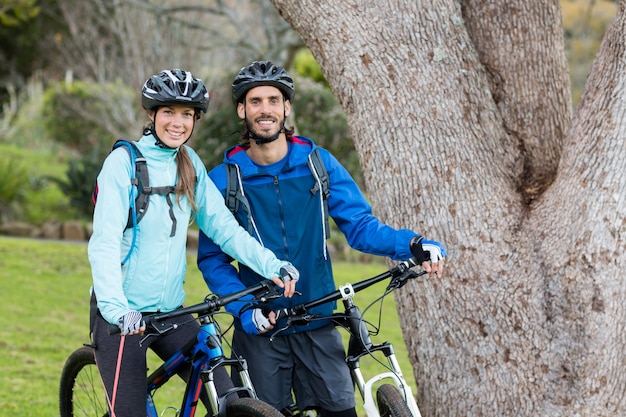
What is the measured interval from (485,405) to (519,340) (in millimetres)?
384

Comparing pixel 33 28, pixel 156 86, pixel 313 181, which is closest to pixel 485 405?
pixel 313 181

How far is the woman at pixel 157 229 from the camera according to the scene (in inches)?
140

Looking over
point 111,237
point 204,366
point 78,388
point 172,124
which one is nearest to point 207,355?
point 204,366

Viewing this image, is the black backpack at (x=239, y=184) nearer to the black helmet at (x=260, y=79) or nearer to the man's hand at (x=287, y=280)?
the black helmet at (x=260, y=79)

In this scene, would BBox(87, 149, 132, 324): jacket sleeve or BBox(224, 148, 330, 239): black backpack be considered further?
BBox(224, 148, 330, 239): black backpack

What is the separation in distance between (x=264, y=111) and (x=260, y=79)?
0.14 meters

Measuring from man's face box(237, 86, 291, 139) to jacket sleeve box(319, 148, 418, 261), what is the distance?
0.26 m

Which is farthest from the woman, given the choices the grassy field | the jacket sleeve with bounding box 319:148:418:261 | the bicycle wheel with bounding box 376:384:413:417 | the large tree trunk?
the grassy field

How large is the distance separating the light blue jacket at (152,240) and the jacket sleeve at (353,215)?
1.50 ft

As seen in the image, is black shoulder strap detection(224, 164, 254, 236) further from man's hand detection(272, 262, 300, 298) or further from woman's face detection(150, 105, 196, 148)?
man's hand detection(272, 262, 300, 298)

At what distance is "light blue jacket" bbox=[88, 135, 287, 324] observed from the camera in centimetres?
347

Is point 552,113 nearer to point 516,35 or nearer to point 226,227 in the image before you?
point 516,35

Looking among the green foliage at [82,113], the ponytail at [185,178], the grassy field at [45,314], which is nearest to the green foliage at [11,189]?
the grassy field at [45,314]

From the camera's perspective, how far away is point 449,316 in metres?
4.49
